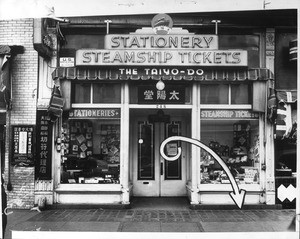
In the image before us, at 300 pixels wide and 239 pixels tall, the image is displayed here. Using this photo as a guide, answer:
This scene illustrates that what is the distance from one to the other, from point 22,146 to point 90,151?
5.08ft

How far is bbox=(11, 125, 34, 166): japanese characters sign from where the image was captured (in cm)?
820

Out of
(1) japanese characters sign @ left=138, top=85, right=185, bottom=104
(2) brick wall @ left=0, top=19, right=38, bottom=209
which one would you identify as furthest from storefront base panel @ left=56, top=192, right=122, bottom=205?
(1) japanese characters sign @ left=138, top=85, right=185, bottom=104

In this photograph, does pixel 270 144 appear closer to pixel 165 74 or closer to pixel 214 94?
pixel 214 94

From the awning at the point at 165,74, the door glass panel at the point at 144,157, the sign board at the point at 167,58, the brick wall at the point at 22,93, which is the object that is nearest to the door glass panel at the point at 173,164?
the door glass panel at the point at 144,157

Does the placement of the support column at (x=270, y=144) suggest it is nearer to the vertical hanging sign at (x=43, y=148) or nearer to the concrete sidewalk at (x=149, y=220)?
the concrete sidewalk at (x=149, y=220)

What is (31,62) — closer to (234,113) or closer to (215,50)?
(215,50)

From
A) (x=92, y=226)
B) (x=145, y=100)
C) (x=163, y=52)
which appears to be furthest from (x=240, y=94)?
(x=92, y=226)

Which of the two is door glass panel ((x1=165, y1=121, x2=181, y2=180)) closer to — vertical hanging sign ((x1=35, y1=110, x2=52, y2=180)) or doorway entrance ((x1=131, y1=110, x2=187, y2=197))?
doorway entrance ((x1=131, y1=110, x2=187, y2=197))

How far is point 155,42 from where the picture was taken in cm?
799

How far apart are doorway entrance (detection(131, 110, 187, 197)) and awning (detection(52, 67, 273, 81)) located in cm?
157

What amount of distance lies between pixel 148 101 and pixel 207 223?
3068mm

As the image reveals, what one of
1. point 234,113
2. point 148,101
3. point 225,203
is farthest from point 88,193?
point 234,113

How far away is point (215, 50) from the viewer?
800cm

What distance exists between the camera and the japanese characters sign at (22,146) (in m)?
8.20
